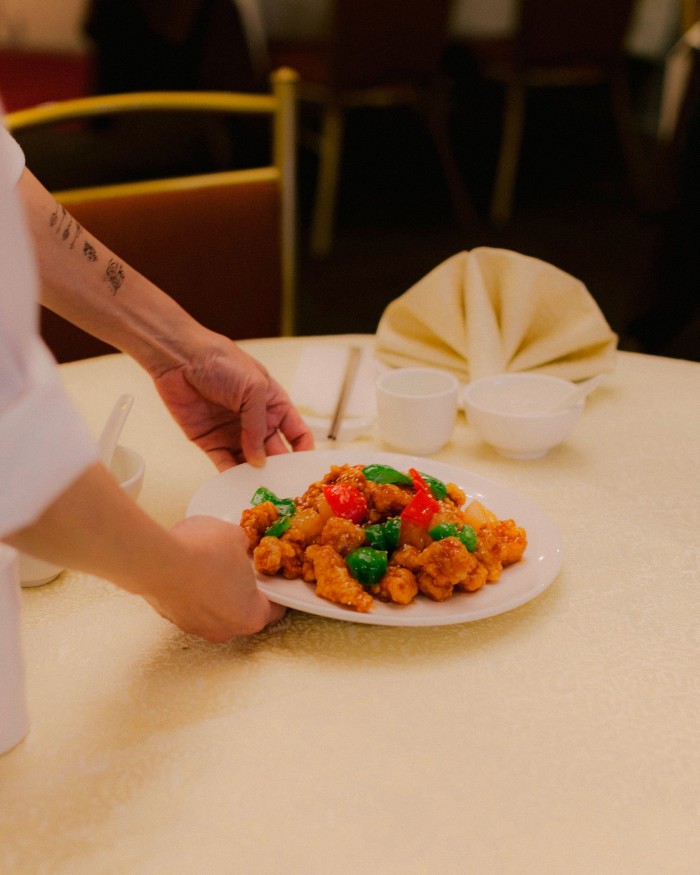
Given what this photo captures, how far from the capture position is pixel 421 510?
92 centimetres

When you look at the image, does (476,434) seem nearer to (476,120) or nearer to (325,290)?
(325,290)

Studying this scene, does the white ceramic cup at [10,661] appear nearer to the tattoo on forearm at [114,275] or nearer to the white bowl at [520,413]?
the tattoo on forearm at [114,275]

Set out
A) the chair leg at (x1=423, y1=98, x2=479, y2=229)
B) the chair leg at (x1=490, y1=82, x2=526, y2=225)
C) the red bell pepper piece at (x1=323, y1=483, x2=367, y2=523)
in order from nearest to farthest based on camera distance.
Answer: the red bell pepper piece at (x1=323, y1=483, x2=367, y2=523), the chair leg at (x1=423, y1=98, x2=479, y2=229), the chair leg at (x1=490, y1=82, x2=526, y2=225)

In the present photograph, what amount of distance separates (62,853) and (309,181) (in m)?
4.83

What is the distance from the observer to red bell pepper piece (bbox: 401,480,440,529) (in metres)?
0.92

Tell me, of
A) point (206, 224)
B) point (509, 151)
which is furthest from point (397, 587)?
point (509, 151)

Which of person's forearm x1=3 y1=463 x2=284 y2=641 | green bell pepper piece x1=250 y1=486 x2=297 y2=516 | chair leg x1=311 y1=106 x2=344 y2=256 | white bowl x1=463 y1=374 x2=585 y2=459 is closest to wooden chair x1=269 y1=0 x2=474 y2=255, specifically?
chair leg x1=311 y1=106 x2=344 y2=256

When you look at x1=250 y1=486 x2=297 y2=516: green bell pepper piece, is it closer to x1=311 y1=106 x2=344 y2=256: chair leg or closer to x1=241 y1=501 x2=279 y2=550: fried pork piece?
x1=241 y1=501 x2=279 y2=550: fried pork piece

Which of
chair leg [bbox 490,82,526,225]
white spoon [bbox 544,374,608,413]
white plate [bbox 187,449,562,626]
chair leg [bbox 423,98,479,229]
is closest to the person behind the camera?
white plate [bbox 187,449,562,626]

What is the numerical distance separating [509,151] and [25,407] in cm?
490

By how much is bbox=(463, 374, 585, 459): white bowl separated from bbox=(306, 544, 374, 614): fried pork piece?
1.29ft

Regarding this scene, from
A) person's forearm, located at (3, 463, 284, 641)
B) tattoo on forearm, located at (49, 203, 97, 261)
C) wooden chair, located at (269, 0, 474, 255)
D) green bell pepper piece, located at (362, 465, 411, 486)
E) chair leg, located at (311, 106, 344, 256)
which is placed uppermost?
tattoo on forearm, located at (49, 203, 97, 261)

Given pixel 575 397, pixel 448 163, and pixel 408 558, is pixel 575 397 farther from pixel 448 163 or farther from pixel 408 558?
pixel 448 163

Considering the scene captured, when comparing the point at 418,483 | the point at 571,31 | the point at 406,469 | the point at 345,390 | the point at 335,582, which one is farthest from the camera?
the point at 571,31
